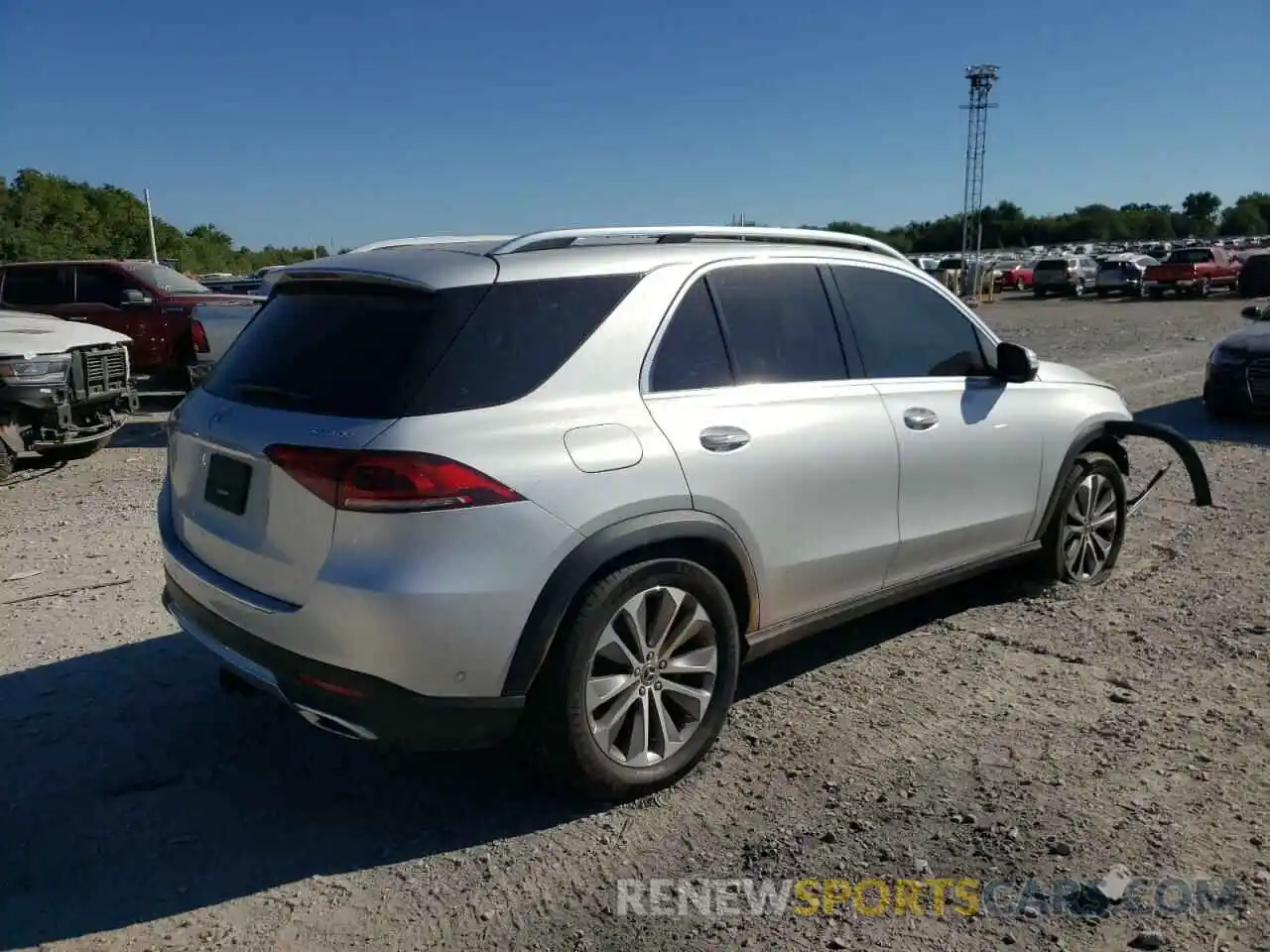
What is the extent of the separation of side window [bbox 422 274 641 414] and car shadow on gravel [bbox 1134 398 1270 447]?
7513 mm

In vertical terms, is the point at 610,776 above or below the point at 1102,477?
below

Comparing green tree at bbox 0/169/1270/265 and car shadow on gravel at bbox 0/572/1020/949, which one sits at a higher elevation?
green tree at bbox 0/169/1270/265

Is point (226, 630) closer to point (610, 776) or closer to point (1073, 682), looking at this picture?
point (610, 776)

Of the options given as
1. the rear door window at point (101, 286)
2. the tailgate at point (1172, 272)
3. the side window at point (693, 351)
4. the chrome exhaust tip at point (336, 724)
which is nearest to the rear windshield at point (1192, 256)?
the tailgate at point (1172, 272)

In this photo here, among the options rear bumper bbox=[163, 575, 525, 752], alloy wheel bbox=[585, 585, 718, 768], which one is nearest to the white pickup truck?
rear bumper bbox=[163, 575, 525, 752]

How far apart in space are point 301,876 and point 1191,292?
4157cm

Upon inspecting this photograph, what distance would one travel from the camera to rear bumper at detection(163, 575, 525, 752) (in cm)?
288

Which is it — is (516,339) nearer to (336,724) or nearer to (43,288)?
(336,724)

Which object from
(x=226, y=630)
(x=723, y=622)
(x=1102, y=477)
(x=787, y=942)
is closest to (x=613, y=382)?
(x=723, y=622)

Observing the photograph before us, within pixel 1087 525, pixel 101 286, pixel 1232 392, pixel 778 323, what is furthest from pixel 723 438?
pixel 101 286

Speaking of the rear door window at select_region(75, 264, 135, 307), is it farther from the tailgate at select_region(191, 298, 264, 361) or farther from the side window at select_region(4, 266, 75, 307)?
the tailgate at select_region(191, 298, 264, 361)

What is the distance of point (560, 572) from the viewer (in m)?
2.99

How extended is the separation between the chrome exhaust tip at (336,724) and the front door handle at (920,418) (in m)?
2.43

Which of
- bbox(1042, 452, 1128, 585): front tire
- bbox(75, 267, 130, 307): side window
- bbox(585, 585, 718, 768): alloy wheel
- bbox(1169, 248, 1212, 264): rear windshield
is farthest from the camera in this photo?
bbox(1169, 248, 1212, 264): rear windshield
